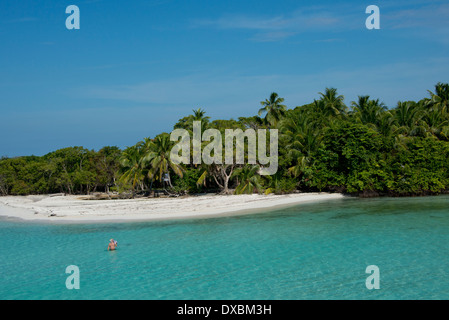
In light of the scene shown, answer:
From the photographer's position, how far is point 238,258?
13656 mm

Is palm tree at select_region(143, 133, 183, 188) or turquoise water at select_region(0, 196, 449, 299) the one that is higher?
palm tree at select_region(143, 133, 183, 188)

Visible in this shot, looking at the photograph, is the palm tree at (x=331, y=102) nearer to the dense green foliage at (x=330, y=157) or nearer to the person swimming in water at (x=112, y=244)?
the dense green foliage at (x=330, y=157)

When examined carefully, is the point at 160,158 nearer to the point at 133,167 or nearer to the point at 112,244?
the point at 133,167

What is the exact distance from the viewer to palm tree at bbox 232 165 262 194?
108ft

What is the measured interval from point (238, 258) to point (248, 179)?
19635mm

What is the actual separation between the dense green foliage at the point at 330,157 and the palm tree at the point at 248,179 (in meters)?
0.09

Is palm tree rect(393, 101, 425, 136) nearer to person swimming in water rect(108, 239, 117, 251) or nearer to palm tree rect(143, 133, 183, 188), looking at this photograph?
palm tree rect(143, 133, 183, 188)

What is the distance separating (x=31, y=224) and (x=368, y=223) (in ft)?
67.4

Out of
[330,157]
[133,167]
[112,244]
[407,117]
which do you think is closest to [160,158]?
[133,167]

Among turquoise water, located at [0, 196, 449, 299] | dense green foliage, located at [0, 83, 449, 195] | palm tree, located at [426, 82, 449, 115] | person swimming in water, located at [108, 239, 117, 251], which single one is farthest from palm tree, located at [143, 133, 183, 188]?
palm tree, located at [426, 82, 449, 115]

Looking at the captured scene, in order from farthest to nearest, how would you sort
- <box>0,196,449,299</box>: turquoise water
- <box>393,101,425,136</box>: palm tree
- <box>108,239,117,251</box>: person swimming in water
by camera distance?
<box>393,101,425,136</box>: palm tree, <box>108,239,117,251</box>: person swimming in water, <box>0,196,449,299</box>: turquoise water

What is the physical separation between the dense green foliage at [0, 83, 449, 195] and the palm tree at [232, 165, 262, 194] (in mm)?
91
